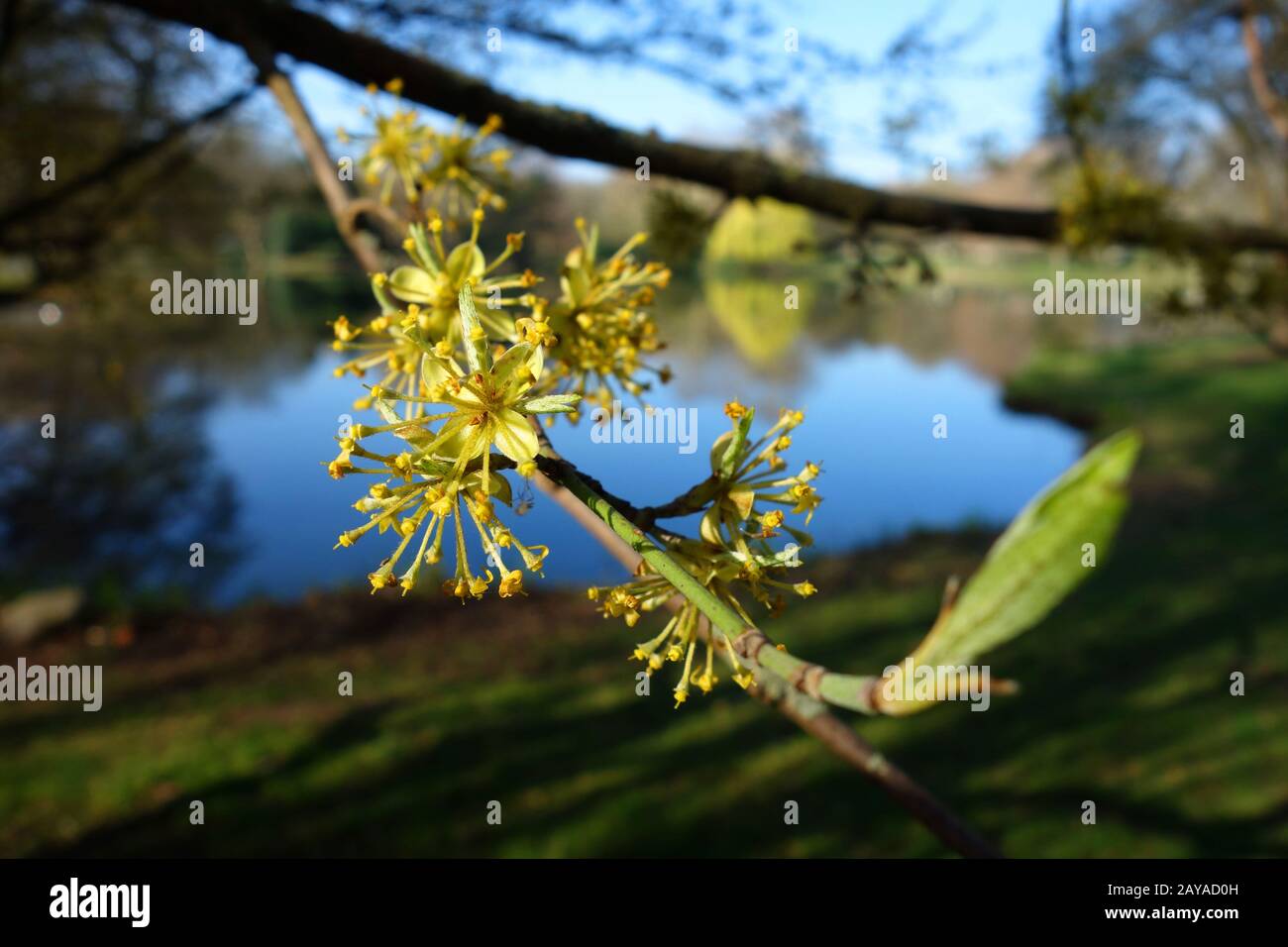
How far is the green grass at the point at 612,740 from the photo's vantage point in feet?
13.3

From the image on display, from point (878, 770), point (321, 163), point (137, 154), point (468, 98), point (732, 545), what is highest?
point (137, 154)

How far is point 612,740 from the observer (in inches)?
198

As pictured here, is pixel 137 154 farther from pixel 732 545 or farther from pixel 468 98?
pixel 732 545

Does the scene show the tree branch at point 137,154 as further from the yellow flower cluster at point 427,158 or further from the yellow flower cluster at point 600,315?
the yellow flower cluster at point 600,315

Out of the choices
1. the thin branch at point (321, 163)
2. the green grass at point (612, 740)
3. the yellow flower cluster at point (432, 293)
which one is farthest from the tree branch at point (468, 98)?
the green grass at point (612, 740)

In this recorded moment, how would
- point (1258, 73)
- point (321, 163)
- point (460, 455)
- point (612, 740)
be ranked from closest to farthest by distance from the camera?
point (460, 455)
point (321, 163)
point (1258, 73)
point (612, 740)

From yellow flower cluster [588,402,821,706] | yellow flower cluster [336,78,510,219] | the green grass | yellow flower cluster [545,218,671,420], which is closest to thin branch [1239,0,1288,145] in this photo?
the green grass

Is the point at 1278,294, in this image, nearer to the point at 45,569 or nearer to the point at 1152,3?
the point at 1152,3

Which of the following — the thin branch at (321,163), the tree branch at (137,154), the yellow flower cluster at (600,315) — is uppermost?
the tree branch at (137,154)

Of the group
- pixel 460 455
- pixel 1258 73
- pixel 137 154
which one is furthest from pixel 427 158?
pixel 1258 73

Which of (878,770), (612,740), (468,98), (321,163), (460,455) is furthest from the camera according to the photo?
(612,740)

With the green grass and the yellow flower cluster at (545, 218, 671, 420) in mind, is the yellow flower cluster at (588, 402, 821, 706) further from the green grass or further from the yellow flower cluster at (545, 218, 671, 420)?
the green grass

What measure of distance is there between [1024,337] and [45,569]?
→ 1045 inches
